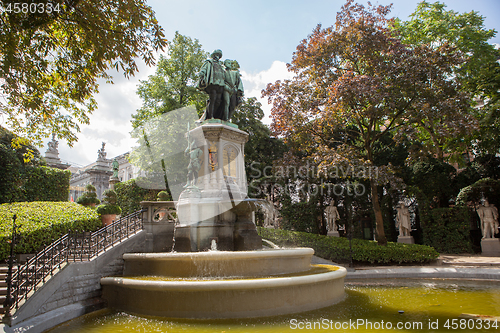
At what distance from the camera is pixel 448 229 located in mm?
19891

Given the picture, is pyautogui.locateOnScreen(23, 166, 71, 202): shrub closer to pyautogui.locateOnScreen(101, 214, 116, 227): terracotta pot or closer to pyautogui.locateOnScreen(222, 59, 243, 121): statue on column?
pyautogui.locateOnScreen(101, 214, 116, 227): terracotta pot

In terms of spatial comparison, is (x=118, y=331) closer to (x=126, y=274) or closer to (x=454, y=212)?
(x=126, y=274)

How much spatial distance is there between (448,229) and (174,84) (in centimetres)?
2290

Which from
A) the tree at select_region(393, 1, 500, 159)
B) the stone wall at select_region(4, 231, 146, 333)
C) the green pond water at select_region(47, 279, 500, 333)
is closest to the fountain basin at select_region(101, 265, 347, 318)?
the green pond water at select_region(47, 279, 500, 333)

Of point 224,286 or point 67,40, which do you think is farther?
point 67,40

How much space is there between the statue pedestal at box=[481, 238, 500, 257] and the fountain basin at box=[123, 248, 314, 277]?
53.3ft

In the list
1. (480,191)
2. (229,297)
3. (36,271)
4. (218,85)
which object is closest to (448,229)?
(480,191)

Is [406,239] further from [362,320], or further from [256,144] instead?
[362,320]

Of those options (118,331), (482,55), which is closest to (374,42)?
(482,55)

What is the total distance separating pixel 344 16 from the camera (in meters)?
18.0

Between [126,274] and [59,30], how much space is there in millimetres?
6617

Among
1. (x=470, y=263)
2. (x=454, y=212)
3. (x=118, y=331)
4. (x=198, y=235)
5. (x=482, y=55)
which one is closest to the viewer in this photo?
(x=118, y=331)

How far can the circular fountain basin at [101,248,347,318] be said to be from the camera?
6.23 m

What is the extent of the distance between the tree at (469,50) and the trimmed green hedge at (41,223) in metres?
18.7
